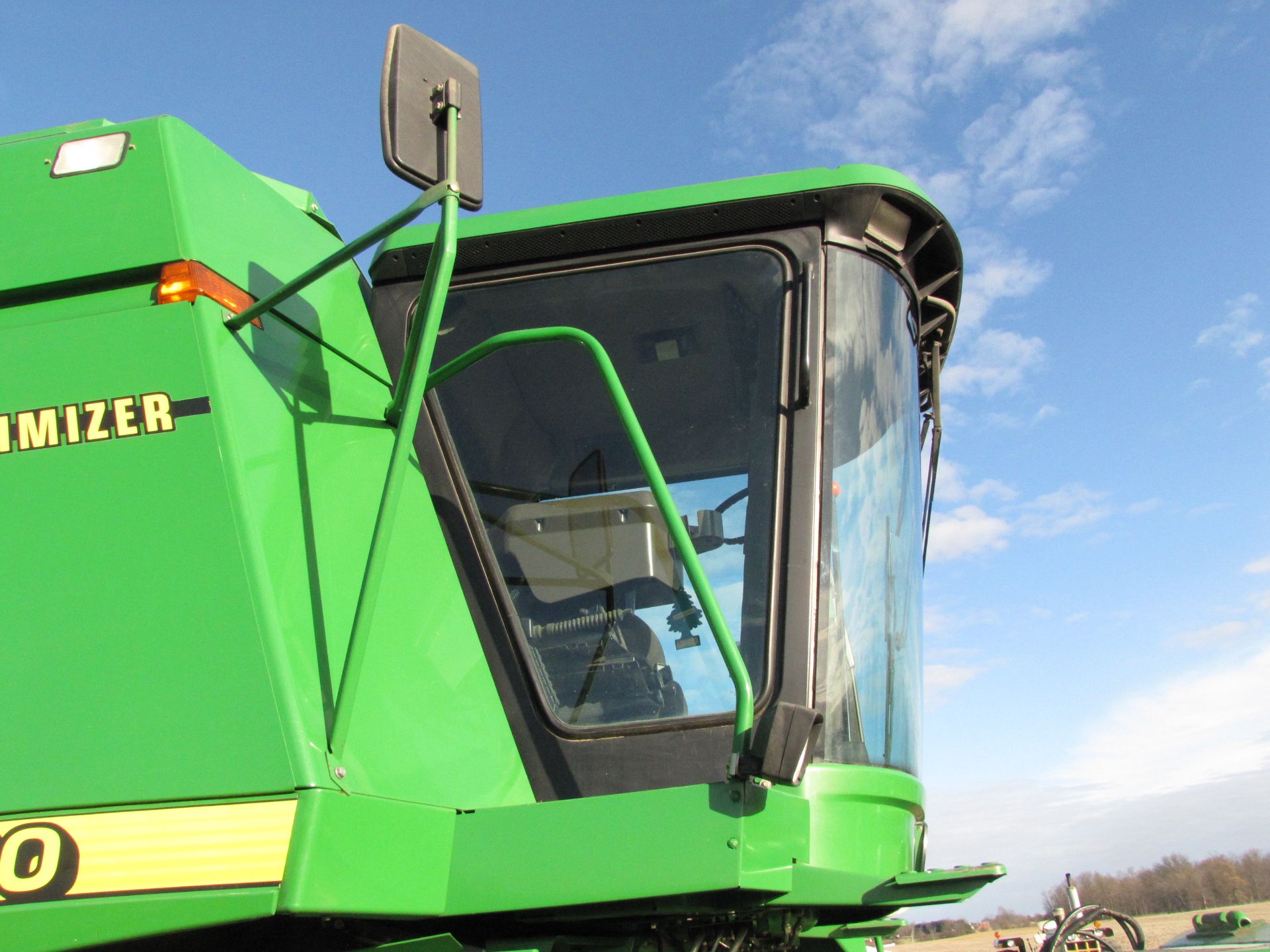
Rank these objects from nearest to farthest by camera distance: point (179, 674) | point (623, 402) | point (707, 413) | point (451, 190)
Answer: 1. point (179, 674)
2. point (451, 190)
3. point (623, 402)
4. point (707, 413)

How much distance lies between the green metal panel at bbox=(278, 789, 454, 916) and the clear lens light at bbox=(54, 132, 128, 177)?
140 cm

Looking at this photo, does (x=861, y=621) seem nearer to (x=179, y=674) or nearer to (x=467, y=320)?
(x=467, y=320)

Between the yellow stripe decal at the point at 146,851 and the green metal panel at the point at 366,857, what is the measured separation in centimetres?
4

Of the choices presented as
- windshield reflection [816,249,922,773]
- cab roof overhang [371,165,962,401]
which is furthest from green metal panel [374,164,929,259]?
windshield reflection [816,249,922,773]

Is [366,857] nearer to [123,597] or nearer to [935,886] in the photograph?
[123,597]

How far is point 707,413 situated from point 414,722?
1014mm

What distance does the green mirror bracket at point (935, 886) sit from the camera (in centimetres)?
191

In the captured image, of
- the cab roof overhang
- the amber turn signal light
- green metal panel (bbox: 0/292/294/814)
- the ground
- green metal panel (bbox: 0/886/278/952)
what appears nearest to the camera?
green metal panel (bbox: 0/886/278/952)

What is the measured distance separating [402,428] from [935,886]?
4.28ft

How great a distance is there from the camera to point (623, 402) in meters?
2.08

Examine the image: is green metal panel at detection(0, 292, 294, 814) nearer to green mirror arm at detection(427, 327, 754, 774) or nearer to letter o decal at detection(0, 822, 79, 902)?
letter o decal at detection(0, 822, 79, 902)

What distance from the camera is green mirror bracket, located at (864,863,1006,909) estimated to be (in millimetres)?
1906

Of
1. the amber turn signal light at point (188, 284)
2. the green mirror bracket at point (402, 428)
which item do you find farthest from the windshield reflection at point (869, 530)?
the amber turn signal light at point (188, 284)

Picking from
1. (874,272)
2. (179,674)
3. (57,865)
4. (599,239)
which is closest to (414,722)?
(179,674)
